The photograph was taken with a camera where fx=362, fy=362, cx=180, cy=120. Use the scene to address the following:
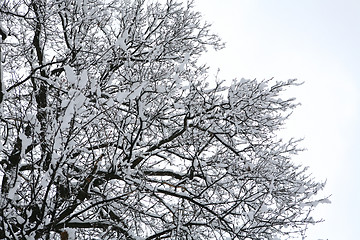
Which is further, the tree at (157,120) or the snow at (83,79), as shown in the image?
the tree at (157,120)

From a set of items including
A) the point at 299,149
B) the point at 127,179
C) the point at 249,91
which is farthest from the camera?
the point at 299,149

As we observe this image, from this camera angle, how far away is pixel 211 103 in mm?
5211

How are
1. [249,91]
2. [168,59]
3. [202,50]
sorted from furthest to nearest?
[202,50]
[168,59]
[249,91]

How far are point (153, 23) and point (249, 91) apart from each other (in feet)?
8.68

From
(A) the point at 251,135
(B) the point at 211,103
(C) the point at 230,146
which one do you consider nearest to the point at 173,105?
(B) the point at 211,103

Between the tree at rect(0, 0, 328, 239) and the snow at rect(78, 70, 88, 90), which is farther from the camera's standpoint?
the tree at rect(0, 0, 328, 239)

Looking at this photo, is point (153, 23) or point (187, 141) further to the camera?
point (153, 23)

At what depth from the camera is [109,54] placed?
5590 mm

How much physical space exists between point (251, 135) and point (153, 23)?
2.82m

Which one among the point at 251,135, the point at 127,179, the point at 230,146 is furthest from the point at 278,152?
the point at 127,179

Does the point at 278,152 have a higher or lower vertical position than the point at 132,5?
lower

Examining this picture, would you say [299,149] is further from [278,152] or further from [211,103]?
[211,103]

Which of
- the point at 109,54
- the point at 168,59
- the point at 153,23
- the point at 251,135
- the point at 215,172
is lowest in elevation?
the point at 215,172

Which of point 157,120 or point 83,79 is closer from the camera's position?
point 83,79
